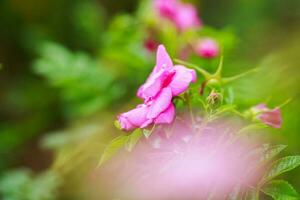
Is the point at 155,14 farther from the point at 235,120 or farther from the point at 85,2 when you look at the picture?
the point at 235,120

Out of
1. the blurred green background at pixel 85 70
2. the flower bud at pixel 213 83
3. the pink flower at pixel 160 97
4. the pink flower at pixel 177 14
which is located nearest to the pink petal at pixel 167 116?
the pink flower at pixel 160 97

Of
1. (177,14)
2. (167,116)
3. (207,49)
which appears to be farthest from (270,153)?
(177,14)

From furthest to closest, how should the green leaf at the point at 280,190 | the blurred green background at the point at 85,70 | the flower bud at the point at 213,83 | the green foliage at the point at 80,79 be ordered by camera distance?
the green foliage at the point at 80,79
the blurred green background at the point at 85,70
the flower bud at the point at 213,83
the green leaf at the point at 280,190

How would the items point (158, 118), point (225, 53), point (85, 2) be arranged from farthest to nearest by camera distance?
point (85, 2), point (225, 53), point (158, 118)

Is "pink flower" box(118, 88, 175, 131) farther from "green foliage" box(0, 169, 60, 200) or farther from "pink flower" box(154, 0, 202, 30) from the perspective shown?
"pink flower" box(154, 0, 202, 30)

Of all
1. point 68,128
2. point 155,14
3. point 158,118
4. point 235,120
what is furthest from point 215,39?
point 158,118

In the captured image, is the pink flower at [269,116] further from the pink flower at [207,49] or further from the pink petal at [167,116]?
the pink flower at [207,49]
